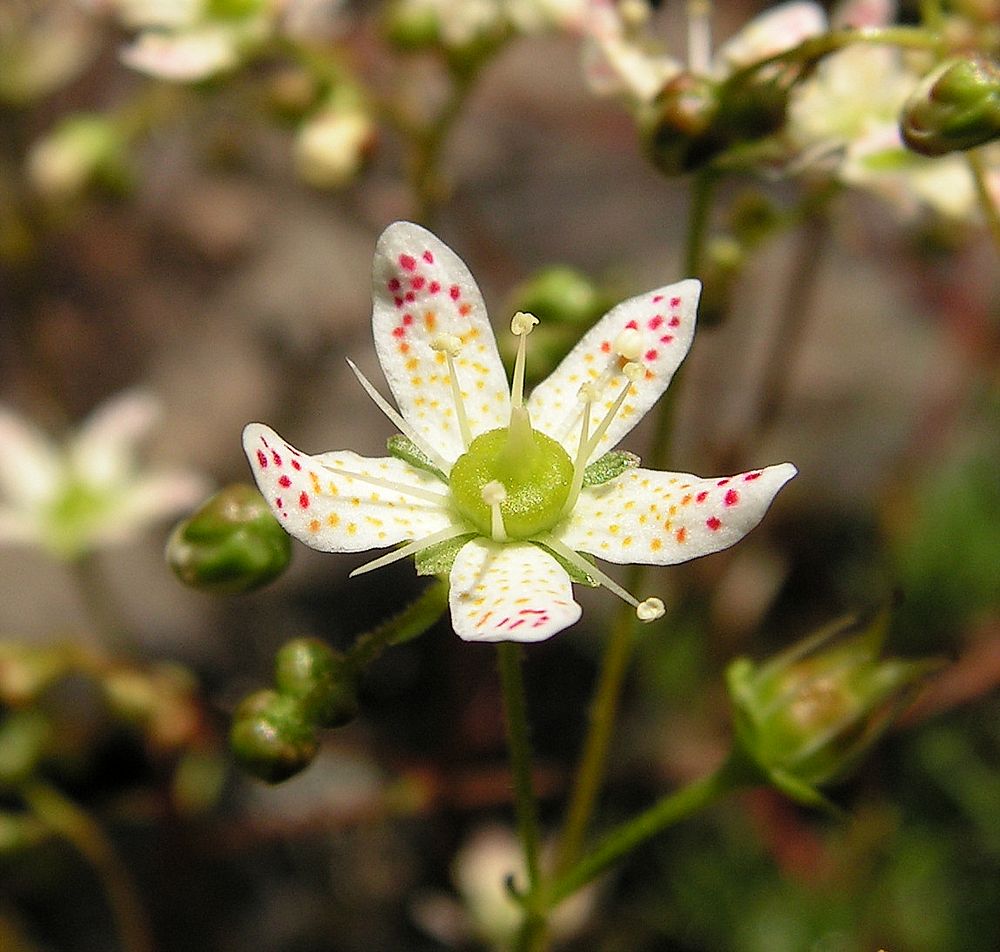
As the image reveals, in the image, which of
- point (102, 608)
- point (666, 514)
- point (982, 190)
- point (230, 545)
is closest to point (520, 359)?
point (666, 514)

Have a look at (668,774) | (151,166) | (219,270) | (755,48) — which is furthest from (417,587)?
(151,166)

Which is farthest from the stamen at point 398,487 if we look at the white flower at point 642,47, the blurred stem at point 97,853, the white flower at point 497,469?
the blurred stem at point 97,853

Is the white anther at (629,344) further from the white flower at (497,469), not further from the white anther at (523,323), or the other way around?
the white anther at (523,323)

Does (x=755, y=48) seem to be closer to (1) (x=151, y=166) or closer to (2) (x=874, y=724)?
(2) (x=874, y=724)

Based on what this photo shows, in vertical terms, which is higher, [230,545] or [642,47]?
[642,47]

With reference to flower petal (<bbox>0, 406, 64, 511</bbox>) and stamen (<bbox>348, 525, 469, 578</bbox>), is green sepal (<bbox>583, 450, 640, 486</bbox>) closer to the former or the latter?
stamen (<bbox>348, 525, 469, 578</bbox>)

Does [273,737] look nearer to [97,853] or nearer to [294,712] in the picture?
[294,712]
